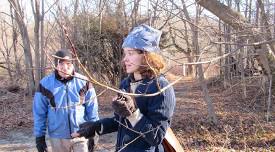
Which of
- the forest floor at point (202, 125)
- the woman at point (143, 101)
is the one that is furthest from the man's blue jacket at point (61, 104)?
the forest floor at point (202, 125)

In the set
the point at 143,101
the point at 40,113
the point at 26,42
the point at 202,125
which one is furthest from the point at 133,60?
the point at 26,42

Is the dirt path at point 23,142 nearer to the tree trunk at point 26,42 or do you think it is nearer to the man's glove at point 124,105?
the tree trunk at point 26,42

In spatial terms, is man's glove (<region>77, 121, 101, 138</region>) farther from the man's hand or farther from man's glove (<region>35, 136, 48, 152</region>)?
man's glove (<region>35, 136, 48, 152</region>)

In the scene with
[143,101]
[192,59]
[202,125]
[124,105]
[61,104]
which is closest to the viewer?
[124,105]

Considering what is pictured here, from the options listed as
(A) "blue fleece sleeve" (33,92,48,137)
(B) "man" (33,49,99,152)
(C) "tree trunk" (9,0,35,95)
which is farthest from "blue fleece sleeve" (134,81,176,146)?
(C) "tree trunk" (9,0,35,95)

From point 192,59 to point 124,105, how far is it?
10.0 feet

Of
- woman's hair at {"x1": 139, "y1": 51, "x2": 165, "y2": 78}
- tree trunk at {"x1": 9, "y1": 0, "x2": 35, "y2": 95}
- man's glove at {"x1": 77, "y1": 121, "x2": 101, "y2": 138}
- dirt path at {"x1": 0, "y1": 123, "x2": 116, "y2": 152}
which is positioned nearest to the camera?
woman's hair at {"x1": 139, "y1": 51, "x2": 165, "y2": 78}

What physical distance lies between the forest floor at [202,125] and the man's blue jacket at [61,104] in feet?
11.6

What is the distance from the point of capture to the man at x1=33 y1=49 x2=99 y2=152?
13.0 feet

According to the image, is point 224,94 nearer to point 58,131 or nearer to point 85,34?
point 85,34

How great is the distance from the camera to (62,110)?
396 cm

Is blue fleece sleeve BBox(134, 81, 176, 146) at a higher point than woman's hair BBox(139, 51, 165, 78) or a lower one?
lower

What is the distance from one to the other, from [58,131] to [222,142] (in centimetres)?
436

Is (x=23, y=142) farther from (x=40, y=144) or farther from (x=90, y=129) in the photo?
(x=90, y=129)
